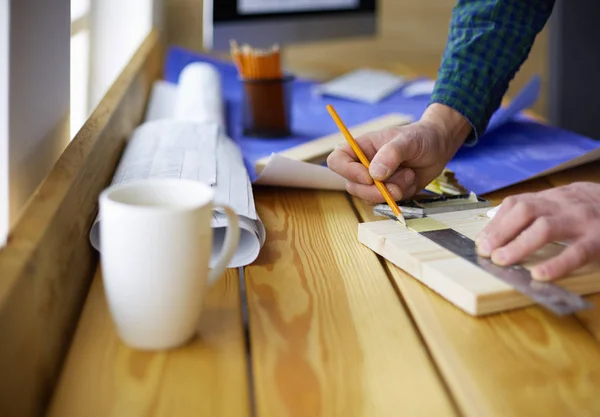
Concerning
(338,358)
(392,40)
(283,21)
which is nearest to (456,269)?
(338,358)

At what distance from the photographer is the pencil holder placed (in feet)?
4.70

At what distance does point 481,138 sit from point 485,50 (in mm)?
216

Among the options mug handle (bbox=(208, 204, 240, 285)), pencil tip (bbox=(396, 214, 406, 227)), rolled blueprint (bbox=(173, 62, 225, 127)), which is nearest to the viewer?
mug handle (bbox=(208, 204, 240, 285))

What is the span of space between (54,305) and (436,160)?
1.93ft

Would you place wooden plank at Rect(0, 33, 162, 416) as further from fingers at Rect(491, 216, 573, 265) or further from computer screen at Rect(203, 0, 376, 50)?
computer screen at Rect(203, 0, 376, 50)

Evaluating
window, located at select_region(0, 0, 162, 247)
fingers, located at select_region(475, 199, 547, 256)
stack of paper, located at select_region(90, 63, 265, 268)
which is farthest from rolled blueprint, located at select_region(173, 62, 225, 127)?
fingers, located at select_region(475, 199, 547, 256)

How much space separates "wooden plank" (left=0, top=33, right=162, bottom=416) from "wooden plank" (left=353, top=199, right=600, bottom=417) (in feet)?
1.00

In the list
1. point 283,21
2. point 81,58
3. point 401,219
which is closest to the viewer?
point 401,219

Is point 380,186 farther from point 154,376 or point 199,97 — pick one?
point 199,97

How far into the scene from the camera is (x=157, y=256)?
543 millimetres

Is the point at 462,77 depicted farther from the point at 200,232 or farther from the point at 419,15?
the point at 419,15

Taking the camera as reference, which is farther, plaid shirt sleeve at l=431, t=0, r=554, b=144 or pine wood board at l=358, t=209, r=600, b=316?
plaid shirt sleeve at l=431, t=0, r=554, b=144

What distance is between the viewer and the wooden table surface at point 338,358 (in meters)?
0.53

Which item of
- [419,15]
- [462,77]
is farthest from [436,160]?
[419,15]
